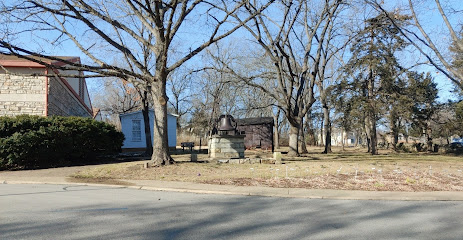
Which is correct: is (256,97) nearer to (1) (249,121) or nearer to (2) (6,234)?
(1) (249,121)

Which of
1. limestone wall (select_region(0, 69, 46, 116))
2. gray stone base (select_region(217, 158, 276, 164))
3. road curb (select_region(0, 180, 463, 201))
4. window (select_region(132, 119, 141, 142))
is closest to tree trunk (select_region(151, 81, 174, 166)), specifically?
gray stone base (select_region(217, 158, 276, 164))

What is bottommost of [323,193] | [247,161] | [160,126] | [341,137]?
[323,193]

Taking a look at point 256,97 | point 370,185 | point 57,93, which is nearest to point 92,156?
point 57,93

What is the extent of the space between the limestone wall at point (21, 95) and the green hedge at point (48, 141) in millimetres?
3074

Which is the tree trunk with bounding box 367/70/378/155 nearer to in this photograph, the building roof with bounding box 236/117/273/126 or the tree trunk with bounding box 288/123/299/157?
the tree trunk with bounding box 288/123/299/157

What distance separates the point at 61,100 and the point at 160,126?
36.5 feet

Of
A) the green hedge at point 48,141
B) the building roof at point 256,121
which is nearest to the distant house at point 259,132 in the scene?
the building roof at point 256,121

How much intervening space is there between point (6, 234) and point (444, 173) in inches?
570

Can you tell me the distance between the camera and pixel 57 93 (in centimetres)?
2119

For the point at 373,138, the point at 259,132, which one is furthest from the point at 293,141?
the point at 259,132

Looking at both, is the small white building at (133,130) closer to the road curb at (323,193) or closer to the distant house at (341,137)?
the road curb at (323,193)

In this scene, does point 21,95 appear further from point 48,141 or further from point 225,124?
point 225,124

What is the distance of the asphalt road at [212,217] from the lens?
5520 mm

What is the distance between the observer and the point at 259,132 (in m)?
35.8
